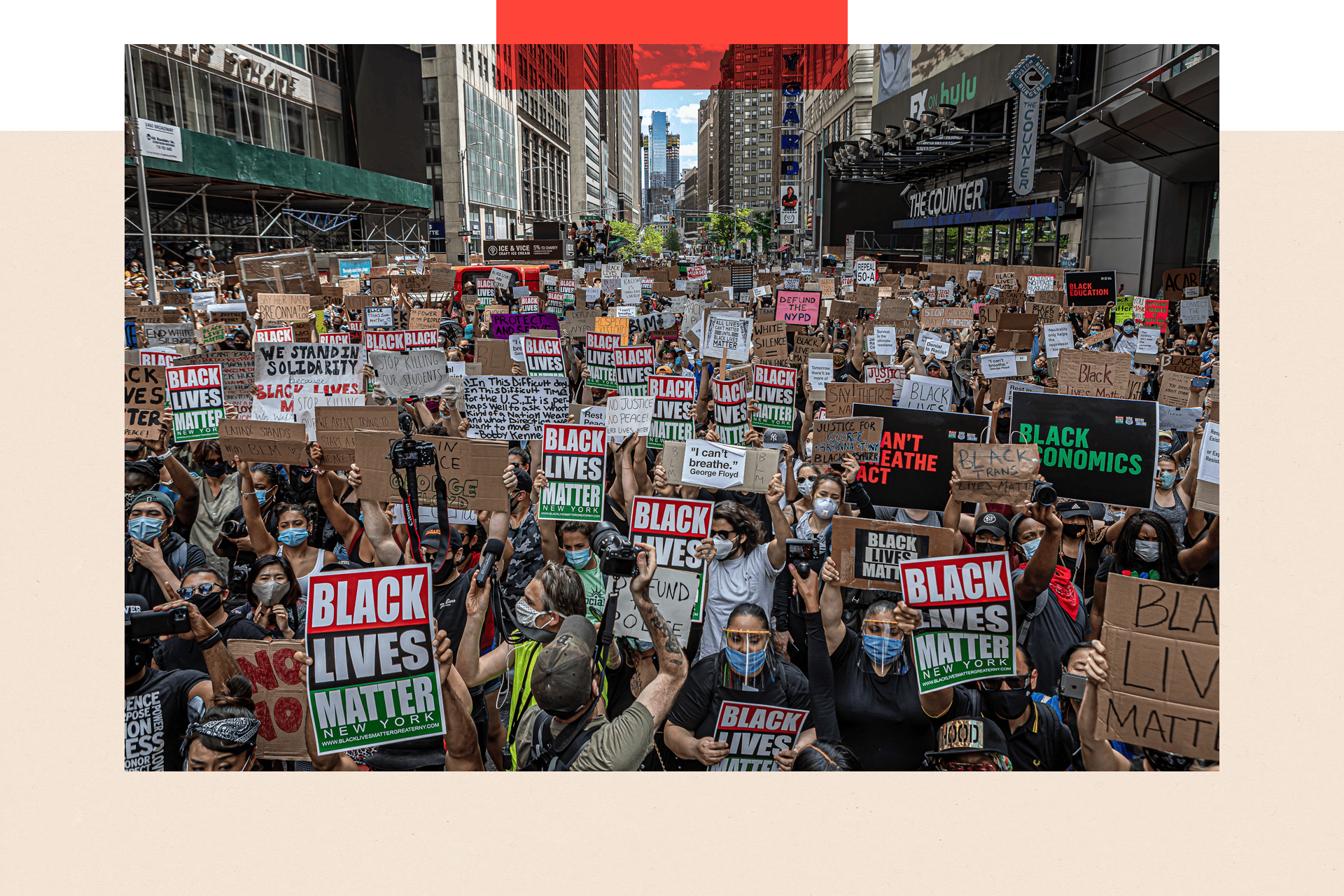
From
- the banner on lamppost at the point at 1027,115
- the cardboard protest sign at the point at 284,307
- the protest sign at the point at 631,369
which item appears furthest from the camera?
the banner on lamppost at the point at 1027,115

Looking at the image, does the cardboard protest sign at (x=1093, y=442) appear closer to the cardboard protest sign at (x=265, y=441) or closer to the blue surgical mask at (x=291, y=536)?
the blue surgical mask at (x=291, y=536)

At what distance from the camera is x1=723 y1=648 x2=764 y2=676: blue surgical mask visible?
433 centimetres

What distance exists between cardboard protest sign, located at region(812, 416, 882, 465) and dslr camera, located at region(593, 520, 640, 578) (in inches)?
67.0

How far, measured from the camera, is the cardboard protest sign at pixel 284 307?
1585cm

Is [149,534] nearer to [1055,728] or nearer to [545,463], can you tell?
[545,463]

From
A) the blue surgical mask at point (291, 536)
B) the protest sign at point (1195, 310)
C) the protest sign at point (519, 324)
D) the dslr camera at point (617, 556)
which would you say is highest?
the protest sign at point (1195, 310)

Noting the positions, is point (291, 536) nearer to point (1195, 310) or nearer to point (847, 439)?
point (847, 439)

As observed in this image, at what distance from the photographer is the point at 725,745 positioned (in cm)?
424

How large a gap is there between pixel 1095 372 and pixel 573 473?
20.6ft

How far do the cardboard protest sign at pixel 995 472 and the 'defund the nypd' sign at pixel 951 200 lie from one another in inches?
1435

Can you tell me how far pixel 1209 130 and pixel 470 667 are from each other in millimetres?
16989

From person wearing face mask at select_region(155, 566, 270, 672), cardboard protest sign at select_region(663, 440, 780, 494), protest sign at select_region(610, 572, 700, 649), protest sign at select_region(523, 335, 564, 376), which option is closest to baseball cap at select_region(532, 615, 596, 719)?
protest sign at select_region(610, 572, 700, 649)

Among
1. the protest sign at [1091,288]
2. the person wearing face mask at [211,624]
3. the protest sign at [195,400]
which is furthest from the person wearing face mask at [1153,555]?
the protest sign at [1091,288]

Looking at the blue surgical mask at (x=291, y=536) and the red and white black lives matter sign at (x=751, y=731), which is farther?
the blue surgical mask at (x=291, y=536)
